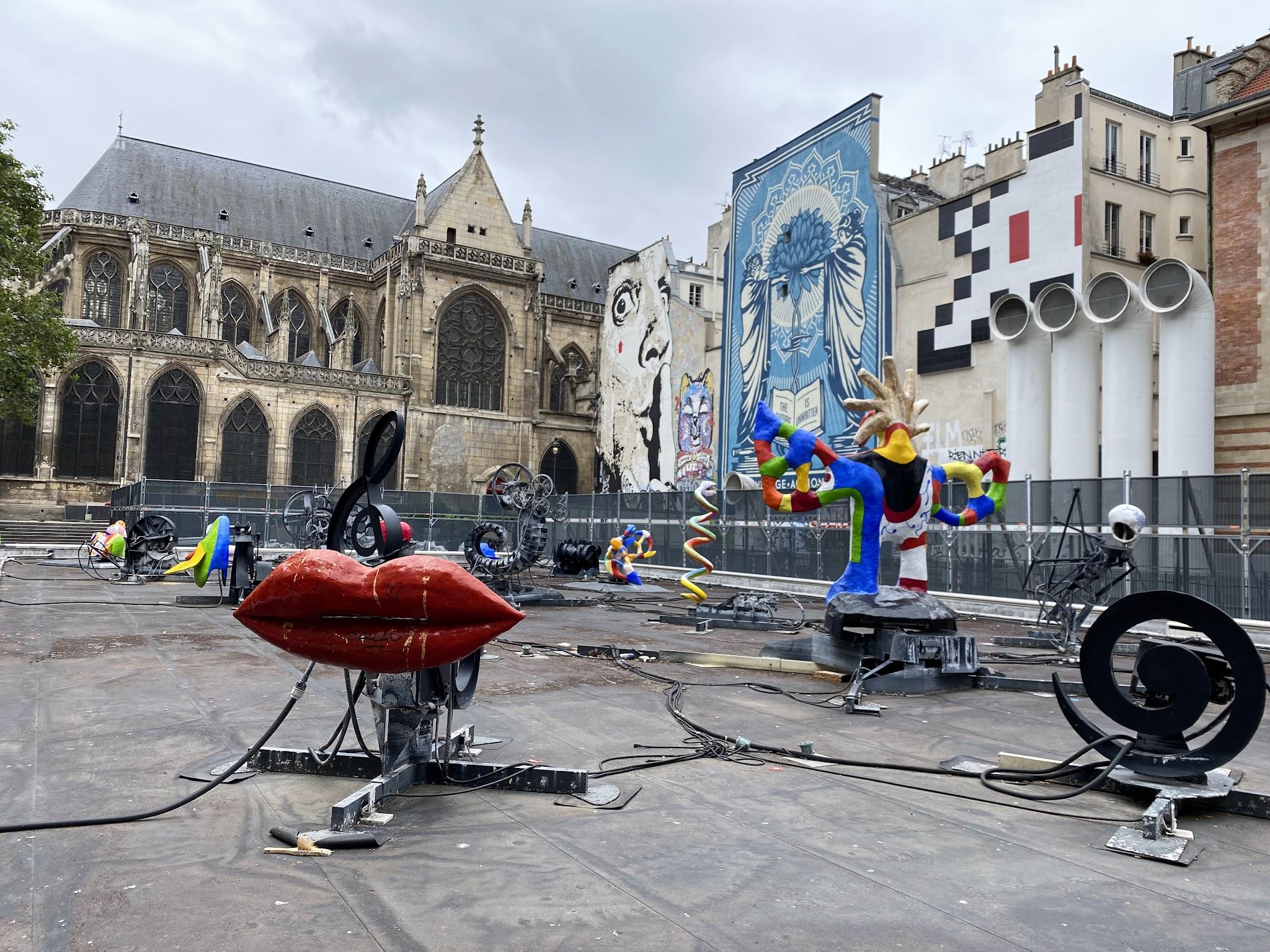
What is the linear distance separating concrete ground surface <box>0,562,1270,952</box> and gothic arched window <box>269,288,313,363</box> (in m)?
44.1

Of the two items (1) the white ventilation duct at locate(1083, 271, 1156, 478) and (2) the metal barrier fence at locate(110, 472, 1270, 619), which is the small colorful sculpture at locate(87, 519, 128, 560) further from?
(1) the white ventilation duct at locate(1083, 271, 1156, 478)

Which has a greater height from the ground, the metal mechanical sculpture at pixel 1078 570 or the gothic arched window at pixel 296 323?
the gothic arched window at pixel 296 323

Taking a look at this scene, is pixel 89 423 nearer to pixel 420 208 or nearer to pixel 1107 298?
pixel 420 208

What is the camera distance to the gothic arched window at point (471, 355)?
47812mm

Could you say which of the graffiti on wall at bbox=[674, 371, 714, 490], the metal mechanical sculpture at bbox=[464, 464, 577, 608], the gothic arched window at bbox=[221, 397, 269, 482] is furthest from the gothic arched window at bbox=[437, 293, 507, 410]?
the metal mechanical sculpture at bbox=[464, 464, 577, 608]

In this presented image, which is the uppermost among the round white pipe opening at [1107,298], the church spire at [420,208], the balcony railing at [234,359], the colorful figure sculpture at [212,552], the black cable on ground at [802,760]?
the church spire at [420,208]

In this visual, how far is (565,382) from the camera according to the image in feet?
179

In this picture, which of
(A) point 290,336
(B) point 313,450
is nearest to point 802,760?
(B) point 313,450

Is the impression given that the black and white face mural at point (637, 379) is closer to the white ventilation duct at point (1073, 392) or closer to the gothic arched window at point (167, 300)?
the white ventilation duct at point (1073, 392)

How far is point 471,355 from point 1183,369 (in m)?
37.2

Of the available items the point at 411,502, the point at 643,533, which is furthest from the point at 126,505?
the point at 643,533

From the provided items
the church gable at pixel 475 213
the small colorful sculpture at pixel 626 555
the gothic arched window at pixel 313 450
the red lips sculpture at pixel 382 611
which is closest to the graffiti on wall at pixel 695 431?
the small colorful sculpture at pixel 626 555

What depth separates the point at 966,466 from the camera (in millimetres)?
11680

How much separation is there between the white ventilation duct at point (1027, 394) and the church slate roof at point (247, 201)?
36.2 metres
